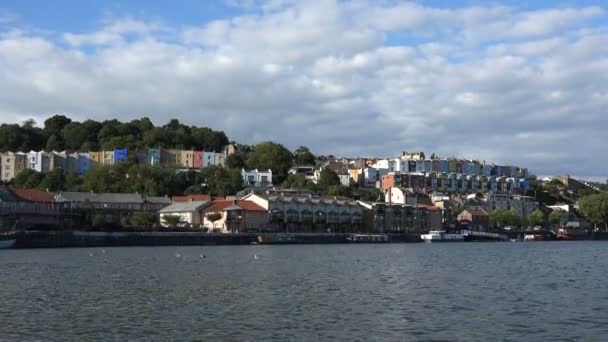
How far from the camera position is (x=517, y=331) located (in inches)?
969

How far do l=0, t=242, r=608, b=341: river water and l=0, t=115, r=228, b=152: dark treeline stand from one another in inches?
4958

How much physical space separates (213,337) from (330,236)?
91.1 metres

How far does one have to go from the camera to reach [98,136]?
178250 millimetres

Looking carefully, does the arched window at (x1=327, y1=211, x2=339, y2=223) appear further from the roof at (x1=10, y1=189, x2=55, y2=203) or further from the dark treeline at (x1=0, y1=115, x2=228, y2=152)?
the dark treeline at (x1=0, y1=115, x2=228, y2=152)

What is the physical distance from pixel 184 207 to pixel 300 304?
8804 cm

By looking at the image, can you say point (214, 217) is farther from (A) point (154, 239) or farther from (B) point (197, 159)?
(B) point (197, 159)

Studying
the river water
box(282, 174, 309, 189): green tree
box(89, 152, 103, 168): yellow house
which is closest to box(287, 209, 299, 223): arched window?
box(282, 174, 309, 189): green tree

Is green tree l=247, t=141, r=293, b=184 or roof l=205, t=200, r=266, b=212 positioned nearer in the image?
roof l=205, t=200, r=266, b=212

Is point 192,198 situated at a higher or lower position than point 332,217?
higher

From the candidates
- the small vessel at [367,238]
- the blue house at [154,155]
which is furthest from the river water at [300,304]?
Answer: the blue house at [154,155]

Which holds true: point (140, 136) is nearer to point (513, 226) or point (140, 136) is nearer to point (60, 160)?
point (60, 160)

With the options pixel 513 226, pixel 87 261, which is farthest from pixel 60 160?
pixel 87 261

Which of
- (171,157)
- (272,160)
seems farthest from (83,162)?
(272,160)

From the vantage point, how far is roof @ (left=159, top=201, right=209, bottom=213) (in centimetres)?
11562
